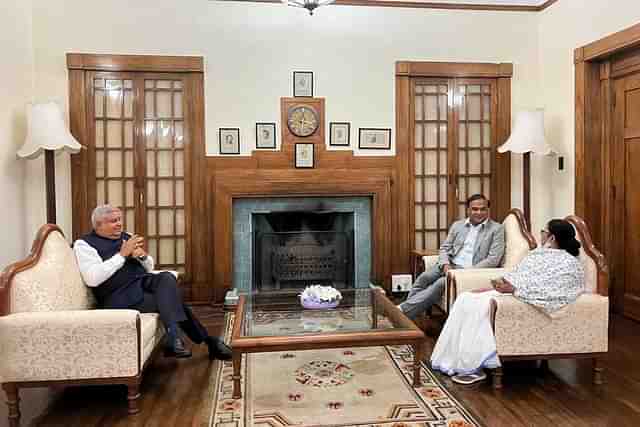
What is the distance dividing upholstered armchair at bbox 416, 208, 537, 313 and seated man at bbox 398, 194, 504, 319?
6 centimetres

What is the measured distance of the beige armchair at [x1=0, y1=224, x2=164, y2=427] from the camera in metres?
2.62

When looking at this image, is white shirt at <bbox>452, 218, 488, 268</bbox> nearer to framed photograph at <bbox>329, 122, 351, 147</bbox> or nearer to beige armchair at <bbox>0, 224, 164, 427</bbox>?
framed photograph at <bbox>329, 122, 351, 147</bbox>

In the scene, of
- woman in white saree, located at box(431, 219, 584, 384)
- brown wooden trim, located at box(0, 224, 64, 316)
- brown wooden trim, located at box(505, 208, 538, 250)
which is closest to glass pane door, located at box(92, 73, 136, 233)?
brown wooden trim, located at box(0, 224, 64, 316)

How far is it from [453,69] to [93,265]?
13.0 ft

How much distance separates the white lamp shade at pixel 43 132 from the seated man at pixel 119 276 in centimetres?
158

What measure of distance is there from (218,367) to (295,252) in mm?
2207

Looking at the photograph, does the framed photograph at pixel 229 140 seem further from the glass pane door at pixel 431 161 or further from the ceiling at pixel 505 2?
the ceiling at pixel 505 2

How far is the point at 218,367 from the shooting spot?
344 cm

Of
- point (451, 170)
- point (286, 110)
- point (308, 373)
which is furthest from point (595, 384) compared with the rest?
point (286, 110)

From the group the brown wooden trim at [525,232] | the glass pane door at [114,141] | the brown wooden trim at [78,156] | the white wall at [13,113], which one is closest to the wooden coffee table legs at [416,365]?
the brown wooden trim at [525,232]

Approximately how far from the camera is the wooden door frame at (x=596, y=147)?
15.4 feet

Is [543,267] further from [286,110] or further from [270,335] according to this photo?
[286,110]

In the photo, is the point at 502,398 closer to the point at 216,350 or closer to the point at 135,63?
the point at 216,350

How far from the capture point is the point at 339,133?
5332 mm
